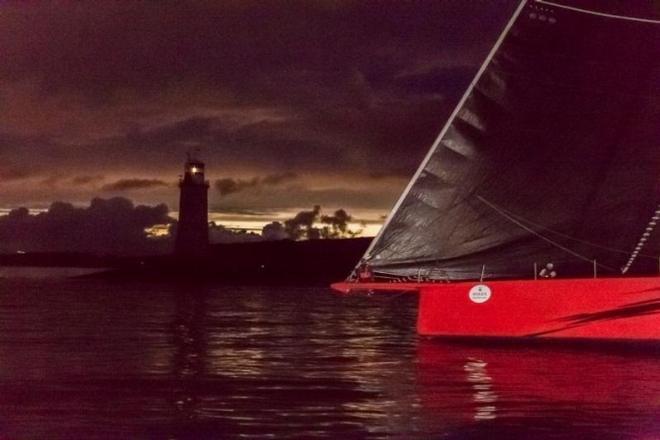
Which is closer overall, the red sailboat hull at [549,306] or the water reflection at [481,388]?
the water reflection at [481,388]

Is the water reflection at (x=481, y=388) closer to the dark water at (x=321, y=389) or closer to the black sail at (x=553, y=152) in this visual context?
the dark water at (x=321, y=389)

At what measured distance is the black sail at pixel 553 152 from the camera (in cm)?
2191

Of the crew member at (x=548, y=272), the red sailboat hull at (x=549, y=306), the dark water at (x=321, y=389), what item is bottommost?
the dark water at (x=321, y=389)

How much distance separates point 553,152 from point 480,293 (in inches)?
115

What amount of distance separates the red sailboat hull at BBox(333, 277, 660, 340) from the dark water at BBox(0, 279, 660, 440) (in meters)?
0.43

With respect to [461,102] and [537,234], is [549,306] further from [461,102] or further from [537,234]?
[461,102]

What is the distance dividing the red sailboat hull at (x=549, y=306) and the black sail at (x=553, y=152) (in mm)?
610

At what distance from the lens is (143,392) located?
54.6 feet

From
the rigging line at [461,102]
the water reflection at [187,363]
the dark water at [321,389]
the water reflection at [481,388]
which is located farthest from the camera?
the rigging line at [461,102]

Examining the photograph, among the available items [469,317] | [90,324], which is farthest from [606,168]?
[90,324]

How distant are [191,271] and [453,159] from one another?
125224 millimetres

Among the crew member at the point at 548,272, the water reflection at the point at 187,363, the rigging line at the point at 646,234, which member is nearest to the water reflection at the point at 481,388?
the crew member at the point at 548,272

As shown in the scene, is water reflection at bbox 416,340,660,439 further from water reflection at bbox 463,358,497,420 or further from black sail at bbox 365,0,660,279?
black sail at bbox 365,0,660,279

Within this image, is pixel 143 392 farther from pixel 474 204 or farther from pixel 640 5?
pixel 640 5
